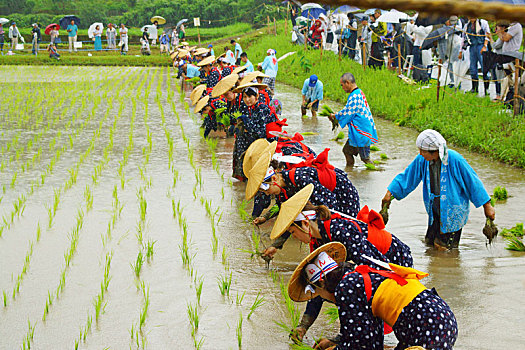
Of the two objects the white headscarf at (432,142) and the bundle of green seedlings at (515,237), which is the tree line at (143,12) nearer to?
the bundle of green seedlings at (515,237)

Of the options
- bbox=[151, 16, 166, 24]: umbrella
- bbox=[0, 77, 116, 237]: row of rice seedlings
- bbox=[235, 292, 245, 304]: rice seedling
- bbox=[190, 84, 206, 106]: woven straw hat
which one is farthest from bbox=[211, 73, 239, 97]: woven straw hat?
bbox=[151, 16, 166, 24]: umbrella

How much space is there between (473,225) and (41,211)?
13.8 feet

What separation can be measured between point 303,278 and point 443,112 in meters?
7.77

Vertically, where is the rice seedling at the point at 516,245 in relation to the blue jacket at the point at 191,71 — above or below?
below

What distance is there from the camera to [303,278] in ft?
9.96

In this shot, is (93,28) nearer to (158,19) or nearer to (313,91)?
(158,19)

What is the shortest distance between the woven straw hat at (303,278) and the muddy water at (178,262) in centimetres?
55

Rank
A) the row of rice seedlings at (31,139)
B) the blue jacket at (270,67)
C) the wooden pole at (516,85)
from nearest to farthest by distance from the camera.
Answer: the row of rice seedlings at (31,139)
the wooden pole at (516,85)
the blue jacket at (270,67)

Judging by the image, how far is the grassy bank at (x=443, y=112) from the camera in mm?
8219

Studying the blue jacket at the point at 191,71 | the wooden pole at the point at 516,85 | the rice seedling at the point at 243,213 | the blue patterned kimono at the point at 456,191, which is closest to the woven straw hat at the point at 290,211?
the blue patterned kimono at the point at 456,191

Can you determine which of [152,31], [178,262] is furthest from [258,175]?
[152,31]

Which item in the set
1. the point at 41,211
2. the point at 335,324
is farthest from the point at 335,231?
the point at 41,211

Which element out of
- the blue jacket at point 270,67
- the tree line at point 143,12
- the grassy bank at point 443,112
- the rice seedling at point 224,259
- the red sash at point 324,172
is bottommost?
the rice seedling at point 224,259

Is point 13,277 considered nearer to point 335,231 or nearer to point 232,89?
point 335,231
